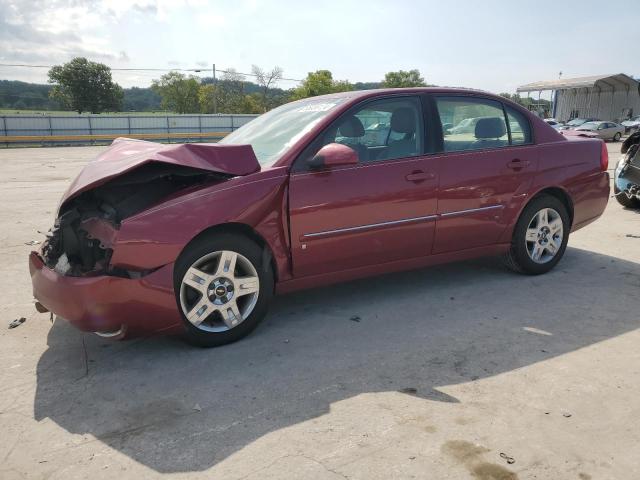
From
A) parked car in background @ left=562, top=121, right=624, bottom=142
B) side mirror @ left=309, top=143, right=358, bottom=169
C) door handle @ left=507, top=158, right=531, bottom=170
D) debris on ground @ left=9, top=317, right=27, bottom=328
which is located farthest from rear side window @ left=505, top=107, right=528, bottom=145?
parked car in background @ left=562, top=121, right=624, bottom=142

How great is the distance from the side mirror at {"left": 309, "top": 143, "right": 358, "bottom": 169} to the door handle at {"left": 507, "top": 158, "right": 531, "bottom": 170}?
5.52ft

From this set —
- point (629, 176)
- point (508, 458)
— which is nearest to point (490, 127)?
point (508, 458)

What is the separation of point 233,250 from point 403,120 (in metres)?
1.77

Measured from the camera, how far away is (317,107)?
167 inches

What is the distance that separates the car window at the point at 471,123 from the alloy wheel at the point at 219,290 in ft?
6.35

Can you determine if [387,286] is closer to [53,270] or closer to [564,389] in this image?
[564,389]

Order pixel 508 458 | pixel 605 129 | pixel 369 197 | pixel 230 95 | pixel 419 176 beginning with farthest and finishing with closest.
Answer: pixel 230 95 → pixel 605 129 → pixel 419 176 → pixel 369 197 → pixel 508 458

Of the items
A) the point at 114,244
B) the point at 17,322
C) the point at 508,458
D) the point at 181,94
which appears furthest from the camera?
the point at 181,94

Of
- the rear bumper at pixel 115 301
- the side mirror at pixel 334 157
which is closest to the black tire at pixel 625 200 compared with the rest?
the side mirror at pixel 334 157

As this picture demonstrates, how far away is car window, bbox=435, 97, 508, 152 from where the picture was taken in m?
4.34

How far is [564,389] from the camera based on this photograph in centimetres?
292

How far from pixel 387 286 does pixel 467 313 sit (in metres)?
0.84

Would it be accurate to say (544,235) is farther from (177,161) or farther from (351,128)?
(177,161)

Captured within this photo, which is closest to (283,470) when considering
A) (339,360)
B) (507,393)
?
(339,360)
